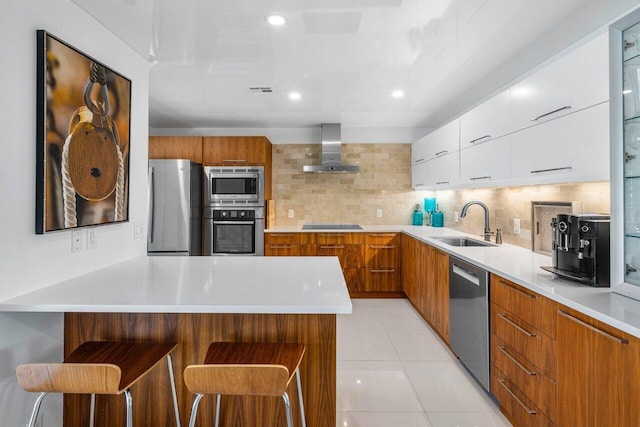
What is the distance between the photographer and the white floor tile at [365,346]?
2.90m

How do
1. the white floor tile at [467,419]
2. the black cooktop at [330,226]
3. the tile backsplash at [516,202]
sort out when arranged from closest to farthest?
the white floor tile at [467,419] < the tile backsplash at [516,202] < the black cooktop at [330,226]

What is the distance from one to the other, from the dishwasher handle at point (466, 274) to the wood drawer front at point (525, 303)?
0.60ft

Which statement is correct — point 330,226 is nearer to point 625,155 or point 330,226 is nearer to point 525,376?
point 525,376

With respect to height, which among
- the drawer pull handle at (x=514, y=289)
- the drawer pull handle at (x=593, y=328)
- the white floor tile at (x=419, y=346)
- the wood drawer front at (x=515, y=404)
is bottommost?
the white floor tile at (x=419, y=346)

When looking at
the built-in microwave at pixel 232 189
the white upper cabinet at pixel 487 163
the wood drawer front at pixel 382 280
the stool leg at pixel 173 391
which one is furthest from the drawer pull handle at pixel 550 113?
the built-in microwave at pixel 232 189

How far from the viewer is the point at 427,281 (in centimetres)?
350

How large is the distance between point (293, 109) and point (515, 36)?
234 centimetres

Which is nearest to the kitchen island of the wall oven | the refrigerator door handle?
the refrigerator door handle

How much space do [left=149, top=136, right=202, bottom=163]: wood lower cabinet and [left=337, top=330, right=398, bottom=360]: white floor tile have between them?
2.76 meters

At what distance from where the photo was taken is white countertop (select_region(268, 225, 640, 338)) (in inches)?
51.3

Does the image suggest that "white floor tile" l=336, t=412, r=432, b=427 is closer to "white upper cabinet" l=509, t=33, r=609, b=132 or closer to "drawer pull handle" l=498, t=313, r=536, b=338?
"drawer pull handle" l=498, t=313, r=536, b=338

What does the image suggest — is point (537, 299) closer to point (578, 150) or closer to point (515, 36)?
point (578, 150)

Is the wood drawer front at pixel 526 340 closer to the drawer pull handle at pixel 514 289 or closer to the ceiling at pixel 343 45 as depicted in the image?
the drawer pull handle at pixel 514 289

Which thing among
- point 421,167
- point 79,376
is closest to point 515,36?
point 421,167
